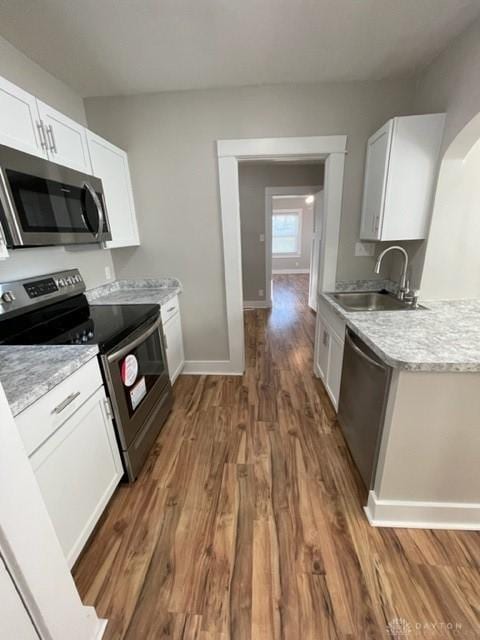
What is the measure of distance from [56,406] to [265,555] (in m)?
1.16

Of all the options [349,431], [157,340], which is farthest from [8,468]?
[349,431]

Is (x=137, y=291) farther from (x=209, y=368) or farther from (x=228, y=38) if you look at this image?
(x=228, y=38)

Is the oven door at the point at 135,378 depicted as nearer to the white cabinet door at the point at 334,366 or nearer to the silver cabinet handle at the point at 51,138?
the silver cabinet handle at the point at 51,138

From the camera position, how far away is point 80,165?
68.3 inches

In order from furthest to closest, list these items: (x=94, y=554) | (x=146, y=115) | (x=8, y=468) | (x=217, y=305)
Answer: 1. (x=217, y=305)
2. (x=146, y=115)
3. (x=94, y=554)
4. (x=8, y=468)

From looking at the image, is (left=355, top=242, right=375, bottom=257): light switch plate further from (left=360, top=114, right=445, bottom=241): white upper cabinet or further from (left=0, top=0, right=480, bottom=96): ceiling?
(left=0, top=0, right=480, bottom=96): ceiling

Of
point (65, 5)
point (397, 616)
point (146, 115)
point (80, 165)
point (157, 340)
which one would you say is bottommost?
point (397, 616)

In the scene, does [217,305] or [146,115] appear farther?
[217,305]

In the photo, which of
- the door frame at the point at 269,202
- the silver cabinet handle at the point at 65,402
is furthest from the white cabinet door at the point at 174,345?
the door frame at the point at 269,202

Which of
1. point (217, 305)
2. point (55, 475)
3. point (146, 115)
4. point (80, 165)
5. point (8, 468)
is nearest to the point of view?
point (8, 468)

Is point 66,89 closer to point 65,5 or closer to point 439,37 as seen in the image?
point 65,5

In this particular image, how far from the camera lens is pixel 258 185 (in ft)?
15.3

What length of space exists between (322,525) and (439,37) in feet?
9.38

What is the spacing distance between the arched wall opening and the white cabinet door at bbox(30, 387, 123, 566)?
225cm
